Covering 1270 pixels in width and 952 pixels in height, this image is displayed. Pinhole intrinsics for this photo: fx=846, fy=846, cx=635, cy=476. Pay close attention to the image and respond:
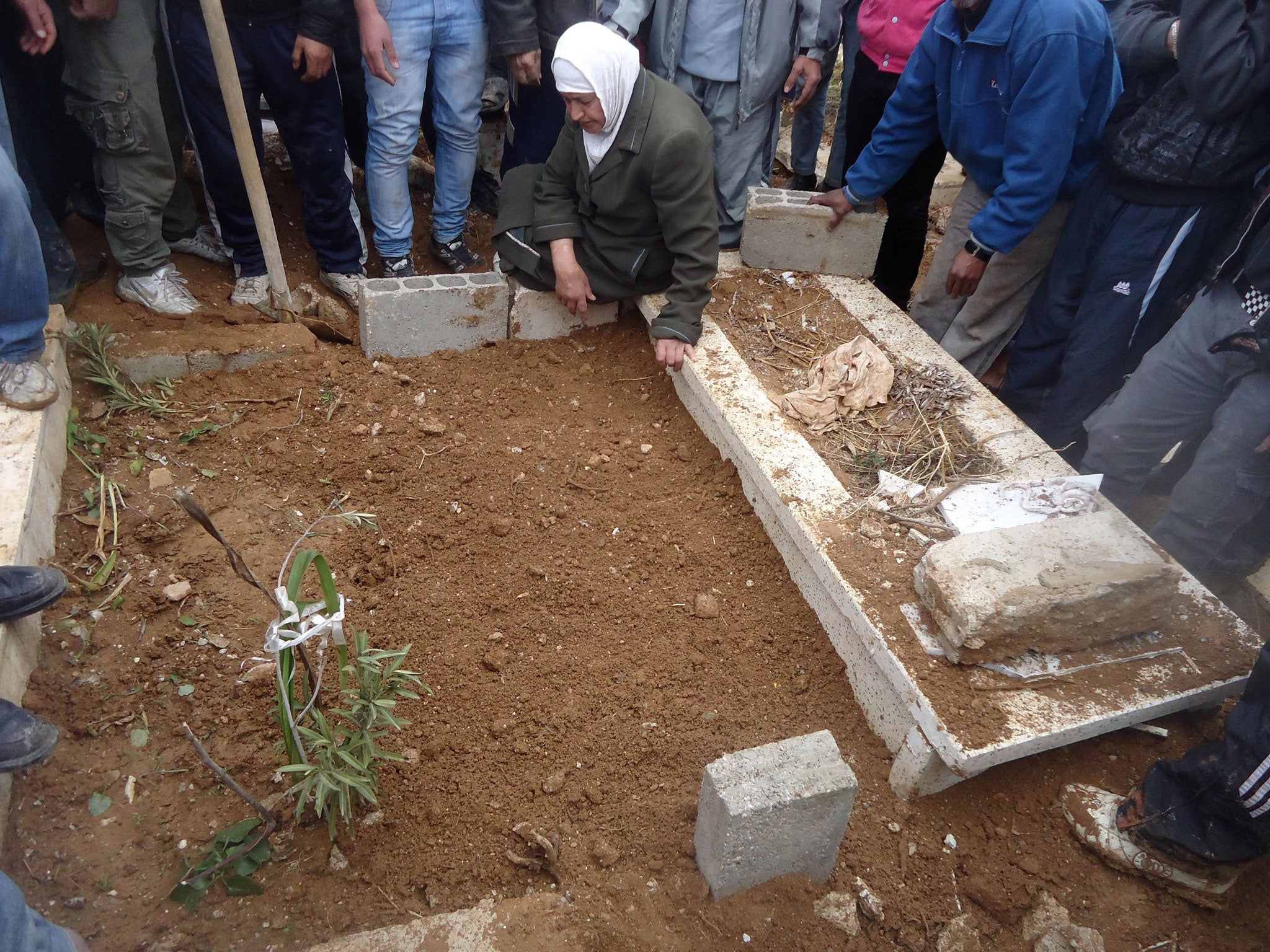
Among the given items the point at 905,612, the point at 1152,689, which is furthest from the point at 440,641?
the point at 1152,689

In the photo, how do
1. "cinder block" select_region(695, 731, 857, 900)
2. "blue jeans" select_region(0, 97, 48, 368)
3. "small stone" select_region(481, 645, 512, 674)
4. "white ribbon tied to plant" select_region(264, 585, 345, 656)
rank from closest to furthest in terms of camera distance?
"white ribbon tied to plant" select_region(264, 585, 345, 656)
"cinder block" select_region(695, 731, 857, 900)
"small stone" select_region(481, 645, 512, 674)
"blue jeans" select_region(0, 97, 48, 368)

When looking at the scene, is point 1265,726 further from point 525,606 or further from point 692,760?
point 525,606

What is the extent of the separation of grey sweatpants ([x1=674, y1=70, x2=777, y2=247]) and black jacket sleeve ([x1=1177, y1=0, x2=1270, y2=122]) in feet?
5.91

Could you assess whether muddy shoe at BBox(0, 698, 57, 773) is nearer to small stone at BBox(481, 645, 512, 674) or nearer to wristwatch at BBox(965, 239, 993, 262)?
small stone at BBox(481, 645, 512, 674)

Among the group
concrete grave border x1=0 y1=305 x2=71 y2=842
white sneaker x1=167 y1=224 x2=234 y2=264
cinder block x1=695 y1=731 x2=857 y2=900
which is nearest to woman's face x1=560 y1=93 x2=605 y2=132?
white sneaker x1=167 y1=224 x2=234 y2=264

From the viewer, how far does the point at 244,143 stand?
3346 mm

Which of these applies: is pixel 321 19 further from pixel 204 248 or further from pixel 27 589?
pixel 27 589

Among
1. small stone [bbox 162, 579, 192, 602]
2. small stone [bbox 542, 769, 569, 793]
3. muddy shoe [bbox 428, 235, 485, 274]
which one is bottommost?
small stone [bbox 542, 769, 569, 793]

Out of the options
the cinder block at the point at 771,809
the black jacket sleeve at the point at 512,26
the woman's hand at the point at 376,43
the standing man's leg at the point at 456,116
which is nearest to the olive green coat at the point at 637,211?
the standing man's leg at the point at 456,116

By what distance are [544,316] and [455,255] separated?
914mm

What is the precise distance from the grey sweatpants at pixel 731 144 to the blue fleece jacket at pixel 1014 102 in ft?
2.31

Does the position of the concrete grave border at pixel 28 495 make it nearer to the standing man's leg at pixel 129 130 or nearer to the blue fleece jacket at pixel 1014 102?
the standing man's leg at pixel 129 130

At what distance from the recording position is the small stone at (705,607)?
281 centimetres

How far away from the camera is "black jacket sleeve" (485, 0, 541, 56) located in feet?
12.3
